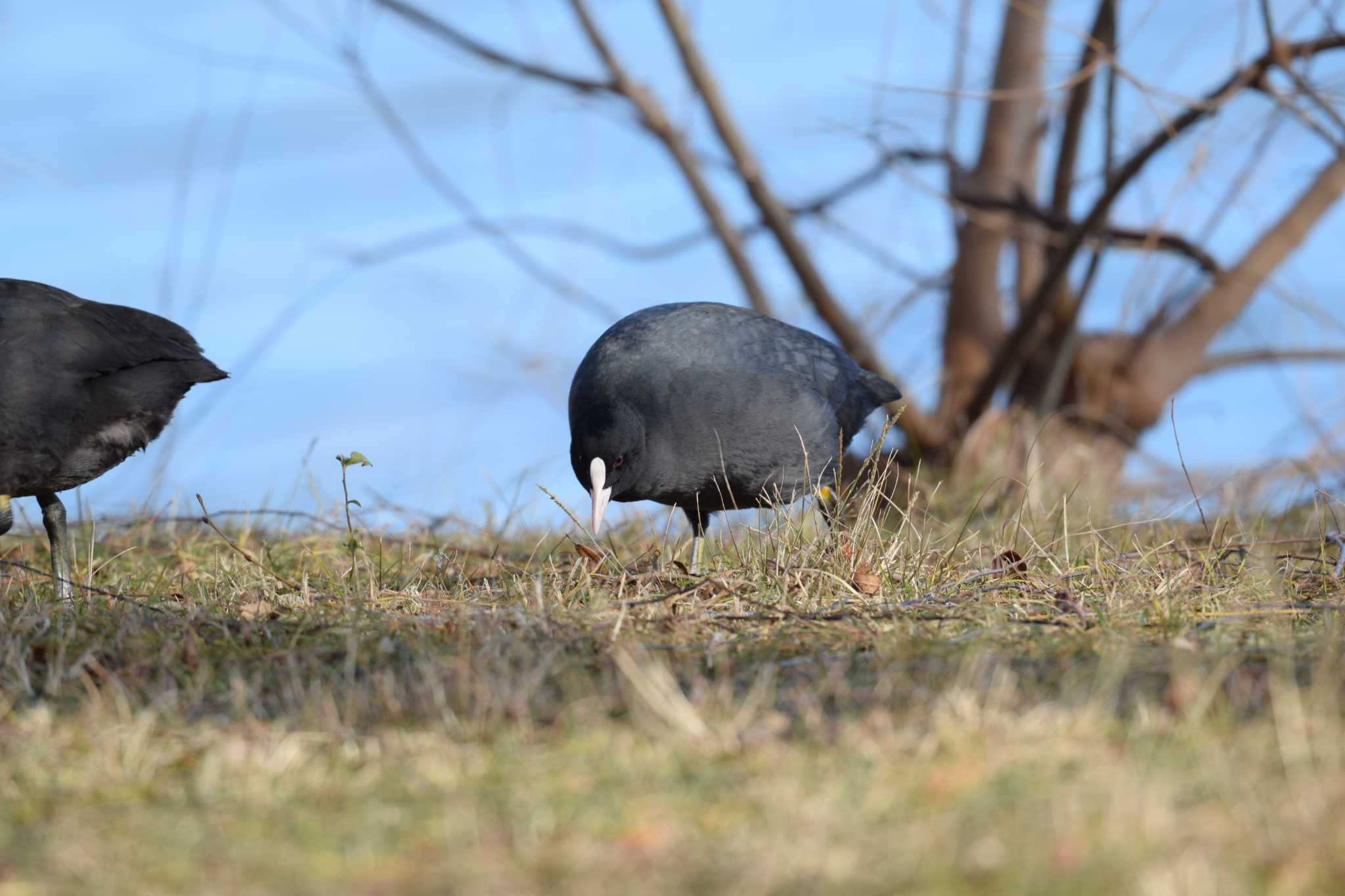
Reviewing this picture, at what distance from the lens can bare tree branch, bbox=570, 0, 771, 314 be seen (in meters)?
7.44

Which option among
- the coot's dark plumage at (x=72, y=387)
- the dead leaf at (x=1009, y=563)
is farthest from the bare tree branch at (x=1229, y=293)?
the coot's dark plumage at (x=72, y=387)

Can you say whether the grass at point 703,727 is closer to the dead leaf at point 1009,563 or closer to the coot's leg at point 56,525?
A: the dead leaf at point 1009,563

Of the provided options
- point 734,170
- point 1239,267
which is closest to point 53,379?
point 734,170

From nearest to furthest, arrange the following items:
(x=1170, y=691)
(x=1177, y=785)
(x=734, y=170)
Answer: (x=1177, y=785) → (x=1170, y=691) → (x=734, y=170)

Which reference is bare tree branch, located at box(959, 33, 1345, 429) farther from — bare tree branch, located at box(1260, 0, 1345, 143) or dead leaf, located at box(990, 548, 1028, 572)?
dead leaf, located at box(990, 548, 1028, 572)

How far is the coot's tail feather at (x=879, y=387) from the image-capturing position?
528 cm

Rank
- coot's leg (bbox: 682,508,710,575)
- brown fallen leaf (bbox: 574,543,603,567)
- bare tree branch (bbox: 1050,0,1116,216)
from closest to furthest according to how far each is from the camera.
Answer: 1. brown fallen leaf (bbox: 574,543,603,567)
2. coot's leg (bbox: 682,508,710,575)
3. bare tree branch (bbox: 1050,0,1116,216)

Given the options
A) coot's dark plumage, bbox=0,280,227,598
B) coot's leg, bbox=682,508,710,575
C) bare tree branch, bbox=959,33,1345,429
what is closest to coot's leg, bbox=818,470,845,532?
coot's leg, bbox=682,508,710,575

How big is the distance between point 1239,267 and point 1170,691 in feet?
19.3

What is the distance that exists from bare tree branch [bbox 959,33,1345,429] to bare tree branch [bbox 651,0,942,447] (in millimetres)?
469

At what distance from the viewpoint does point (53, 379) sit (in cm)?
400

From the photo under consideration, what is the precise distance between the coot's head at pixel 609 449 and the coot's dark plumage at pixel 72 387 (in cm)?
121

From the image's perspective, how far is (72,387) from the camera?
4039 mm

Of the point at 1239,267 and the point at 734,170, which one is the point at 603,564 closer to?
the point at 734,170
